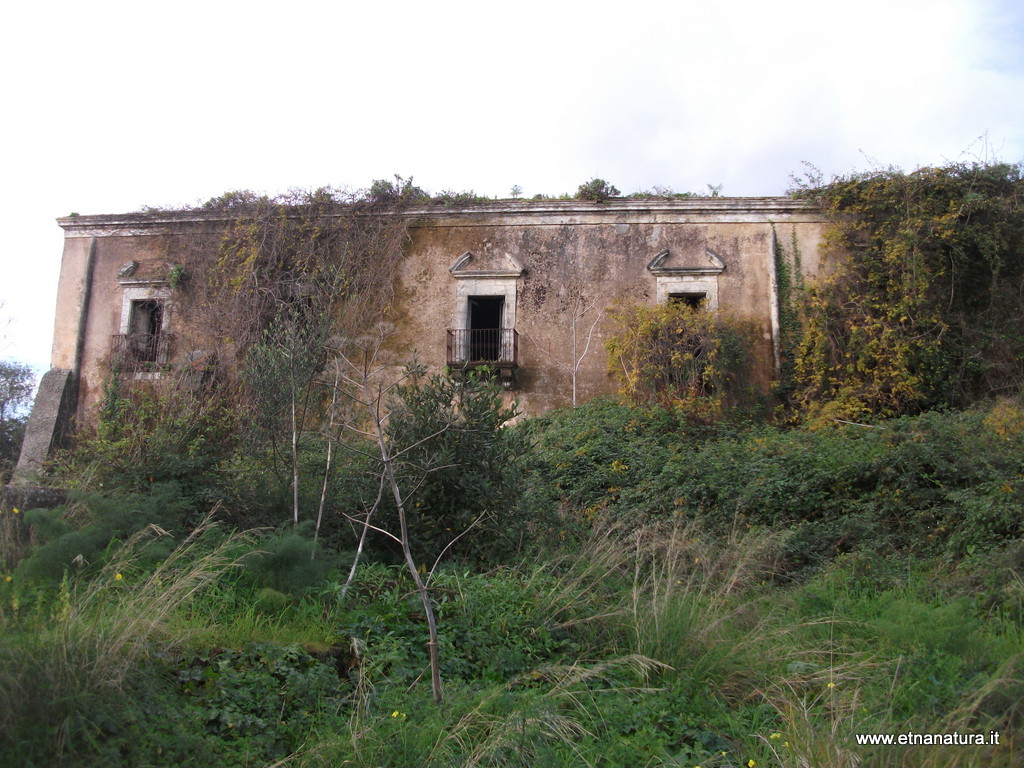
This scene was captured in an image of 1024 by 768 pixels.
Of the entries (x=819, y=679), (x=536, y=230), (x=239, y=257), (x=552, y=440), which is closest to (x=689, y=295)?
(x=536, y=230)

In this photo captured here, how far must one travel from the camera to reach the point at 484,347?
1609 centimetres

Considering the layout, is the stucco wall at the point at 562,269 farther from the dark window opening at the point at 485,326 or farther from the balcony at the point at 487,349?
the dark window opening at the point at 485,326

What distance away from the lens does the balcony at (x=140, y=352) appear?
16312mm

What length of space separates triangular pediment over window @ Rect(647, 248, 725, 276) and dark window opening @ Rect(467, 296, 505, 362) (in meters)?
3.11

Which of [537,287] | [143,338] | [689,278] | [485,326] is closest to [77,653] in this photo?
[537,287]

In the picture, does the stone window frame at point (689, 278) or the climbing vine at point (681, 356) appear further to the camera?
the stone window frame at point (689, 278)

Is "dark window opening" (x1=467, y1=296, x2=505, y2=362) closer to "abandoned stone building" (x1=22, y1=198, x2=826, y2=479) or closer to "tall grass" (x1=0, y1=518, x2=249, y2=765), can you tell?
"abandoned stone building" (x1=22, y1=198, x2=826, y2=479)

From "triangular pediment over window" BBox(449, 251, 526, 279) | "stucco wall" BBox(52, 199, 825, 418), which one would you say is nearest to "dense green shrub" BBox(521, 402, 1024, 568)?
"stucco wall" BBox(52, 199, 825, 418)

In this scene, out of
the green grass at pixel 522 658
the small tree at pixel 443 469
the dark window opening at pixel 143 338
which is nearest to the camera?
the green grass at pixel 522 658

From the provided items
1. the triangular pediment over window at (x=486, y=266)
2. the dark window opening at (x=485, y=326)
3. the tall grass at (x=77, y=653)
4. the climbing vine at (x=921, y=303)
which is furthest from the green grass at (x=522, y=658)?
the triangular pediment over window at (x=486, y=266)

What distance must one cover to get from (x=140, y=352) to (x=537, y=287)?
8217 mm

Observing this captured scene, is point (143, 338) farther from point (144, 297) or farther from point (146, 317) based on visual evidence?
point (144, 297)

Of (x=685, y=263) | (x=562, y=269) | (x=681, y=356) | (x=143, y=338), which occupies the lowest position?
(x=681, y=356)

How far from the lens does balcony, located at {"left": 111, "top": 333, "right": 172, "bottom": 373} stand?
53.5 ft
